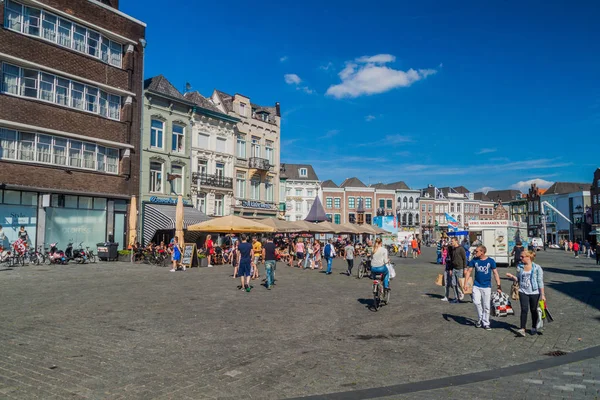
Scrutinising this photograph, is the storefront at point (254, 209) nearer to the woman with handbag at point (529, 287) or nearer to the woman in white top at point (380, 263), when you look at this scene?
the woman in white top at point (380, 263)

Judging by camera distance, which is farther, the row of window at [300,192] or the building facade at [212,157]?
the row of window at [300,192]

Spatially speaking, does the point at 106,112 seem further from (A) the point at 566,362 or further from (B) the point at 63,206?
(A) the point at 566,362

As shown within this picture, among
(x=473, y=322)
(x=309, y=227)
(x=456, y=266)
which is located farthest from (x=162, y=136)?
(x=473, y=322)

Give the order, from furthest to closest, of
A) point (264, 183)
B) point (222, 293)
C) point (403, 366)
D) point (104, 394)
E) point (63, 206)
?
point (264, 183)
point (63, 206)
point (222, 293)
point (403, 366)
point (104, 394)

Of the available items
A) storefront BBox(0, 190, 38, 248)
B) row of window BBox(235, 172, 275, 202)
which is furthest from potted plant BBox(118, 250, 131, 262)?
row of window BBox(235, 172, 275, 202)

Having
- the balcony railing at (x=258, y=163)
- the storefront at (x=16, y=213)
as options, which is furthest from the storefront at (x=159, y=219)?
the balcony railing at (x=258, y=163)

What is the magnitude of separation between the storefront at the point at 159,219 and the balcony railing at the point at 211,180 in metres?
3.82

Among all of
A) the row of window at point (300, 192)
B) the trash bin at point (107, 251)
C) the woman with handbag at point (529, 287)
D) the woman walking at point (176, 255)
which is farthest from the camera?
the row of window at point (300, 192)

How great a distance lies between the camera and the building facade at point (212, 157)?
3800cm

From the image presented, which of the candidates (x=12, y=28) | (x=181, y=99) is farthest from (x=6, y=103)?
(x=181, y=99)

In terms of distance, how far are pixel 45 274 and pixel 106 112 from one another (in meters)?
14.4

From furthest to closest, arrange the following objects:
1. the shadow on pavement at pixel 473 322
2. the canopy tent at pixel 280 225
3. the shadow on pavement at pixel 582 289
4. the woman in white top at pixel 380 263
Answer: the canopy tent at pixel 280 225
the shadow on pavement at pixel 582 289
the woman in white top at pixel 380 263
the shadow on pavement at pixel 473 322

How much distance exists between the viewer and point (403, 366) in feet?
22.4

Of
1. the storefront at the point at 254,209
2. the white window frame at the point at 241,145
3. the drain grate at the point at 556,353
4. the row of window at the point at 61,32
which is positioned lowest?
the drain grate at the point at 556,353
